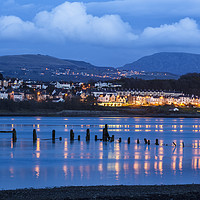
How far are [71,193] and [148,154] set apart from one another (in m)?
18.4

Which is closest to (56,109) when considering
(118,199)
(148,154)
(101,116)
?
(101,116)

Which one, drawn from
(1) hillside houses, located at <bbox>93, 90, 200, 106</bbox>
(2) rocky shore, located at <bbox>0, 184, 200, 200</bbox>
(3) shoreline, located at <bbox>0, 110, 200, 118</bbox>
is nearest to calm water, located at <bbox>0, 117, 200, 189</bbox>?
(2) rocky shore, located at <bbox>0, 184, 200, 200</bbox>

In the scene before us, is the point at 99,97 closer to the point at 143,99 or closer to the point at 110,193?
the point at 143,99

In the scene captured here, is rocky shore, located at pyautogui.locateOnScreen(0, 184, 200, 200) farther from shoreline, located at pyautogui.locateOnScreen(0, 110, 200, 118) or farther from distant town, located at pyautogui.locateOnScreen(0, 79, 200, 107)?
distant town, located at pyautogui.locateOnScreen(0, 79, 200, 107)

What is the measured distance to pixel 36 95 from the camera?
6403 inches

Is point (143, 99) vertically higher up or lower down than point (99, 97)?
lower down

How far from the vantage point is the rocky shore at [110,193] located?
16047mm

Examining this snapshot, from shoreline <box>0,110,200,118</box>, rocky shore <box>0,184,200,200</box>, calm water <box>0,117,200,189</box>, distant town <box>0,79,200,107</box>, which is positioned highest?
distant town <box>0,79,200,107</box>

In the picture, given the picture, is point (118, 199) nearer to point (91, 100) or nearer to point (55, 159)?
point (55, 159)

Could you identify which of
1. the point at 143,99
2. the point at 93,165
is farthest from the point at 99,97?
the point at 93,165

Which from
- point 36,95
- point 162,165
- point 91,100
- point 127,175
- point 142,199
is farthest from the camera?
point 36,95

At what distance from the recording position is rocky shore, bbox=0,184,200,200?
52.6ft

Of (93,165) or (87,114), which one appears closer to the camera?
(93,165)

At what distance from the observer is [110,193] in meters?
16.9
